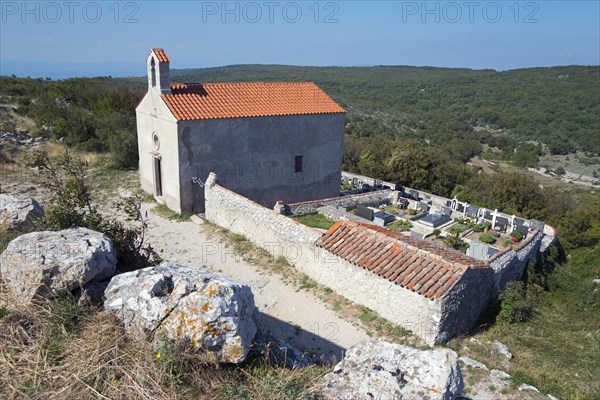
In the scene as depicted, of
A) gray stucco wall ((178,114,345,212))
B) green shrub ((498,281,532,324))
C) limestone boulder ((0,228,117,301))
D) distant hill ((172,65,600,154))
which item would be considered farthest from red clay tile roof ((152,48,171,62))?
distant hill ((172,65,600,154))

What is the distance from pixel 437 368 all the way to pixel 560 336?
893 cm

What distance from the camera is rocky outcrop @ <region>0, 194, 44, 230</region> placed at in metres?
8.78

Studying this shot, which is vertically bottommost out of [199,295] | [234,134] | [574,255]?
[574,255]

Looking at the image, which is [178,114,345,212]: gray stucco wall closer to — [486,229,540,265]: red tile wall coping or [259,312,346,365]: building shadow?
[259,312,346,365]: building shadow

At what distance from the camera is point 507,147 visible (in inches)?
2899

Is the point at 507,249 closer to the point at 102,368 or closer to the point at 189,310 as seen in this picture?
the point at 189,310

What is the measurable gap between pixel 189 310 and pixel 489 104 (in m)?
104

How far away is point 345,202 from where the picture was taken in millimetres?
22109

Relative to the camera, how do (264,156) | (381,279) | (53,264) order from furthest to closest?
(264,156) < (381,279) < (53,264)

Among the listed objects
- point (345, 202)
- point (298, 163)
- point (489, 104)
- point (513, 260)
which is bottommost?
point (513, 260)

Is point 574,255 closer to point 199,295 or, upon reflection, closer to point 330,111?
point 330,111

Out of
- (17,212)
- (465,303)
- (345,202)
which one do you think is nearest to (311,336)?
(465,303)

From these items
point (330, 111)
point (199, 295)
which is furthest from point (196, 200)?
point (199, 295)

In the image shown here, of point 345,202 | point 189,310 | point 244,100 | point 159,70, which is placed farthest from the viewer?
point 345,202
